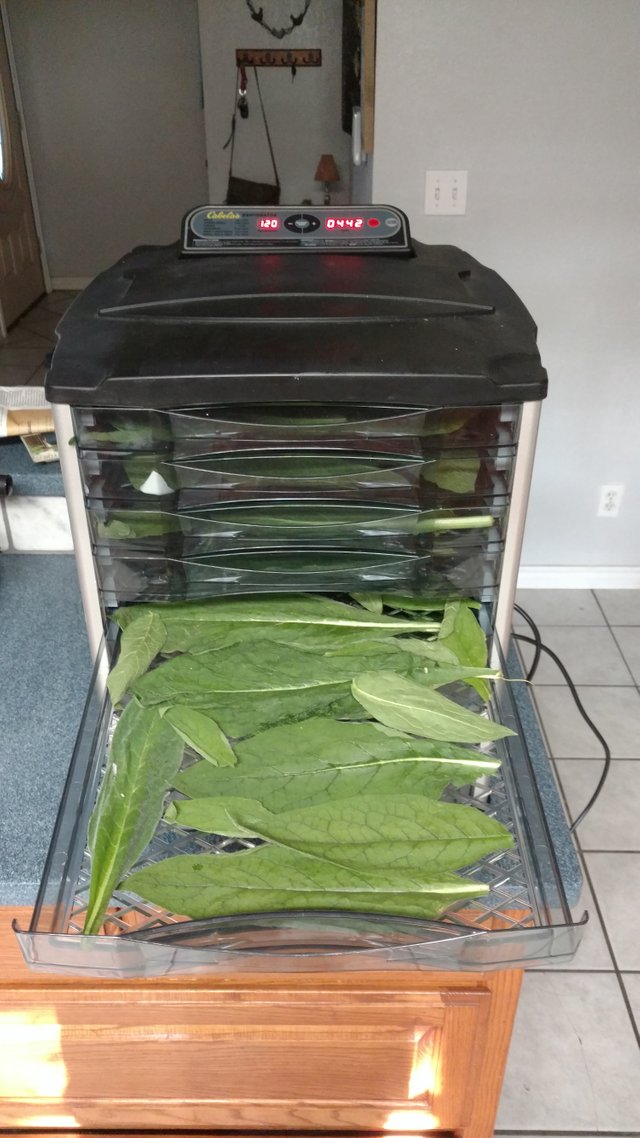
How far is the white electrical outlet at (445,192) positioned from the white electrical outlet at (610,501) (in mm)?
825

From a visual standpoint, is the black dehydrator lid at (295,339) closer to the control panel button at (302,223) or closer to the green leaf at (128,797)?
the control panel button at (302,223)

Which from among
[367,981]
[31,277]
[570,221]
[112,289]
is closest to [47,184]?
[31,277]

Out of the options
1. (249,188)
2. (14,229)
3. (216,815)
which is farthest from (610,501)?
(14,229)

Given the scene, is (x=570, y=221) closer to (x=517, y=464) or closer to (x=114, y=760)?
(x=517, y=464)

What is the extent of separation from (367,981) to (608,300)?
1.75 m

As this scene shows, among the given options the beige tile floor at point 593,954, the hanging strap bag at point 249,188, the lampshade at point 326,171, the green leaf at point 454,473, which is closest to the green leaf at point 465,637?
the green leaf at point 454,473

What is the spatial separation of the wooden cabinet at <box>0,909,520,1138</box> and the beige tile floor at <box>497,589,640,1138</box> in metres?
0.63

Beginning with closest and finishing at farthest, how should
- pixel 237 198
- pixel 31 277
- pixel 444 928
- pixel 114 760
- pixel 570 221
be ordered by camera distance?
1. pixel 444 928
2. pixel 114 760
3. pixel 570 221
4. pixel 237 198
5. pixel 31 277

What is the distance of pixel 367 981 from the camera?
0.73 m

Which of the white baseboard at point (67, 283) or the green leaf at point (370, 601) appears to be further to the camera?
the white baseboard at point (67, 283)

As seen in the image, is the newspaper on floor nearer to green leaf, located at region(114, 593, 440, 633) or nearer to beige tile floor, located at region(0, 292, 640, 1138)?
green leaf, located at region(114, 593, 440, 633)

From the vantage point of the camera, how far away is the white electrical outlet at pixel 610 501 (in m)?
2.31

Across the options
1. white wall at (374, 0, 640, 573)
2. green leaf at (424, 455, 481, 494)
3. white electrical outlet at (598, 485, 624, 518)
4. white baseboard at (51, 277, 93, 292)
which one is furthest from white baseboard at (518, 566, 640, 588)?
white baseboard at (51, 277, 93, 292)

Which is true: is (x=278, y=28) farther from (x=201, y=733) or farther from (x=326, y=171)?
(x=201, y=733)
